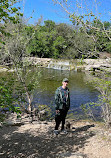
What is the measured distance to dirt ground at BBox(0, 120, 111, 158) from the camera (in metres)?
4.61

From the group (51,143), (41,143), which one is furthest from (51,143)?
(41,143)

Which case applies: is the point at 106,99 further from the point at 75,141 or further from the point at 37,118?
the point at 37,118

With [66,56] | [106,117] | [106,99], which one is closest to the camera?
[106,99]

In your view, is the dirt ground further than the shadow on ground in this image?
No

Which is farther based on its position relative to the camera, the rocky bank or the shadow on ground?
the shadow on ground

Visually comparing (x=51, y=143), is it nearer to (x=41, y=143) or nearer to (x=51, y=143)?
(x=51, y=143)

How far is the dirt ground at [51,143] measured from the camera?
4613 mm

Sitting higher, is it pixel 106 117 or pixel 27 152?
pixel 106 117

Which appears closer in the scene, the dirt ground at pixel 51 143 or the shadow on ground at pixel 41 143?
the dirt ground at pixel 51 143

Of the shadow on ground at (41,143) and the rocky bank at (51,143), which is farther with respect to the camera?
the shadow on ground at (41,143)

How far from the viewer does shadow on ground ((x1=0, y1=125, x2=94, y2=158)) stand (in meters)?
4.74

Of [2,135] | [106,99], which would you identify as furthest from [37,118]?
[106,99]

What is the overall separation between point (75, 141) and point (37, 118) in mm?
3420

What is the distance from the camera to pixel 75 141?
5.44 meters
